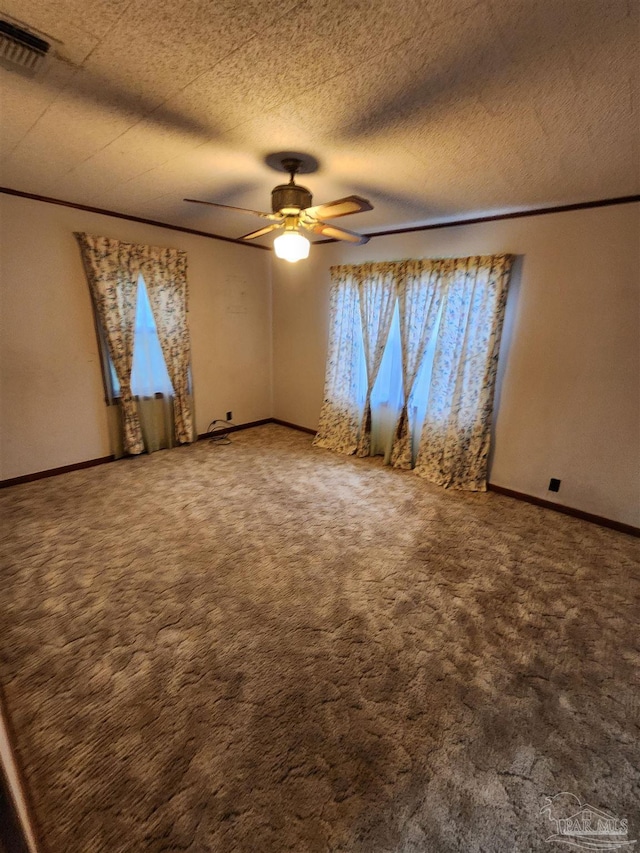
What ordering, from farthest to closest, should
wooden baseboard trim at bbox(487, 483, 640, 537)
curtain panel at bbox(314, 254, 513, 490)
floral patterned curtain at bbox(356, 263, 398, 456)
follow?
floral patterned curtain at bbox(356, 263, 398, 456) → curtain panel at bbox(314, 254, 513, 490) → wooden baseboard trim at bbox(487, 483, 640, 537)

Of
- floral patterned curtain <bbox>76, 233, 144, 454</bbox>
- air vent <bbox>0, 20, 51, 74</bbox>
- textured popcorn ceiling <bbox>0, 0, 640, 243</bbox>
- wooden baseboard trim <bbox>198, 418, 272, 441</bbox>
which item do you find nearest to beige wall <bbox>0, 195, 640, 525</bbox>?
floral patterned curtain <bbox>76, 233, 144, 454</bbox>

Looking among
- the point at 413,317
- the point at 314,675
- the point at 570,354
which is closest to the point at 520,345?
the point at 570,354

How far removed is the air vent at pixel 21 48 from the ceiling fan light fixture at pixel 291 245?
1117 millimetres

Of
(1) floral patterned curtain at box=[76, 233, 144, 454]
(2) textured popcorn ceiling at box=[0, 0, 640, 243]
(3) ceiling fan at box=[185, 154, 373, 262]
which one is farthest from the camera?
(1) floral patterned curtain at box=[76, 233, 144, 454]

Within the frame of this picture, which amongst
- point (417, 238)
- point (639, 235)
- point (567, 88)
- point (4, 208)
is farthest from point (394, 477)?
point (4, 208)

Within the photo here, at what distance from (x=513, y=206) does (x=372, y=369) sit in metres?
1.75

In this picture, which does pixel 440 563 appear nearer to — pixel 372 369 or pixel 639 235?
pixel 372 369

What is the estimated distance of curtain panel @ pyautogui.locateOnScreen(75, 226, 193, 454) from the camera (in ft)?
10.4

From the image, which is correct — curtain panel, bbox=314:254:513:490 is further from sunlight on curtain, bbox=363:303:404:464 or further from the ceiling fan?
the ceiling fan

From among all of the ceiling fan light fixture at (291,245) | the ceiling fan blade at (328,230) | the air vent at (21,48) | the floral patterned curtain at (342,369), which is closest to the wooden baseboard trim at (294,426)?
the floral patterned curtain at (342,369)

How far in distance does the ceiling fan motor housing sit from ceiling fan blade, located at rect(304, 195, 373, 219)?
0.18 feet

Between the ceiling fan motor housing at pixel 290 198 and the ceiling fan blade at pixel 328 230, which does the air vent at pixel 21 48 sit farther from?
the ceiling fan blade at pixel 328 230

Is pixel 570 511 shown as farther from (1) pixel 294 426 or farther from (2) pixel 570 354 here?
(1) pixel 294 426

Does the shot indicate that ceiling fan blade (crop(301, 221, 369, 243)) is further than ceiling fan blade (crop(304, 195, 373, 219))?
Yes
